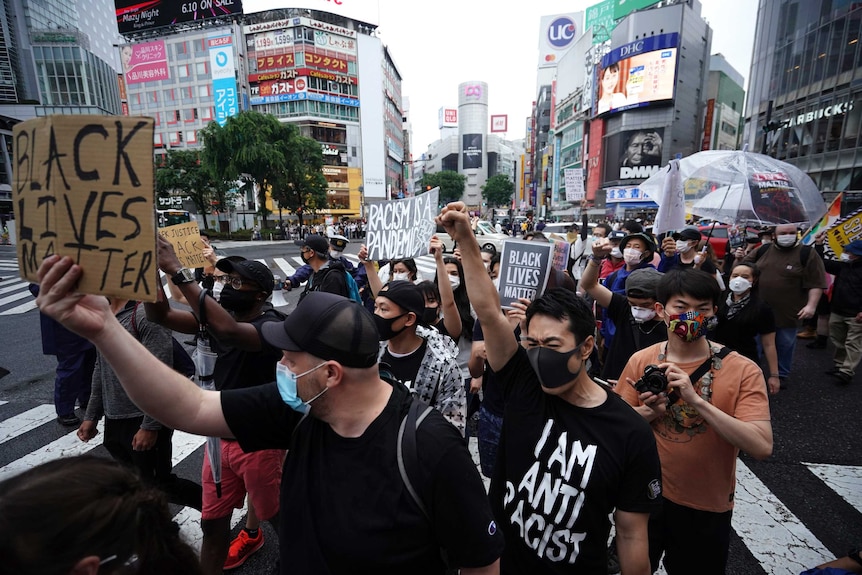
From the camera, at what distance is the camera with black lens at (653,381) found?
1919 millimetres

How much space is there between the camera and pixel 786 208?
18.4 ft

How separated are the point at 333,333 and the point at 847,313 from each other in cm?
766

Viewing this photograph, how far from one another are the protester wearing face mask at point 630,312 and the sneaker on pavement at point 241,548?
9.71 feet

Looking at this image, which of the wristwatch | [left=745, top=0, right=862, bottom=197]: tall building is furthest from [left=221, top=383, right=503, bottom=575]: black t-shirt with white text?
[left=745, top=0, right=862, bottom=197]: tall building

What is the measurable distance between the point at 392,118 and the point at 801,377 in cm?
7765

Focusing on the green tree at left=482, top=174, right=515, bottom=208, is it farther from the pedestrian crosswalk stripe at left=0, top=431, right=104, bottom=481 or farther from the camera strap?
the camera strap

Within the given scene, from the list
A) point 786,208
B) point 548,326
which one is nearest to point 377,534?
point 548,326

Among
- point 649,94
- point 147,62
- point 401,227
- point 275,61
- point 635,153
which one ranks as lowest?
point 401,227

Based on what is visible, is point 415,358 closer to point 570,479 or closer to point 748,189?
point 570,479

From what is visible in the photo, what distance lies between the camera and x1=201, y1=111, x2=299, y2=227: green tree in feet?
102

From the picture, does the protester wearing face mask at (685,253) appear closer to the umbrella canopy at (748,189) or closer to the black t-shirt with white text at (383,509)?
the umbrella canopy at (748,189)

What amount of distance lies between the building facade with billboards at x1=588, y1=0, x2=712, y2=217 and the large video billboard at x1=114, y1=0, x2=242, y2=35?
5104 cm

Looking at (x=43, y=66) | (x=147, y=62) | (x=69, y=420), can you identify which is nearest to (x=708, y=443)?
(x=69, y=420)

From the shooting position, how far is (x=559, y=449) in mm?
1776
